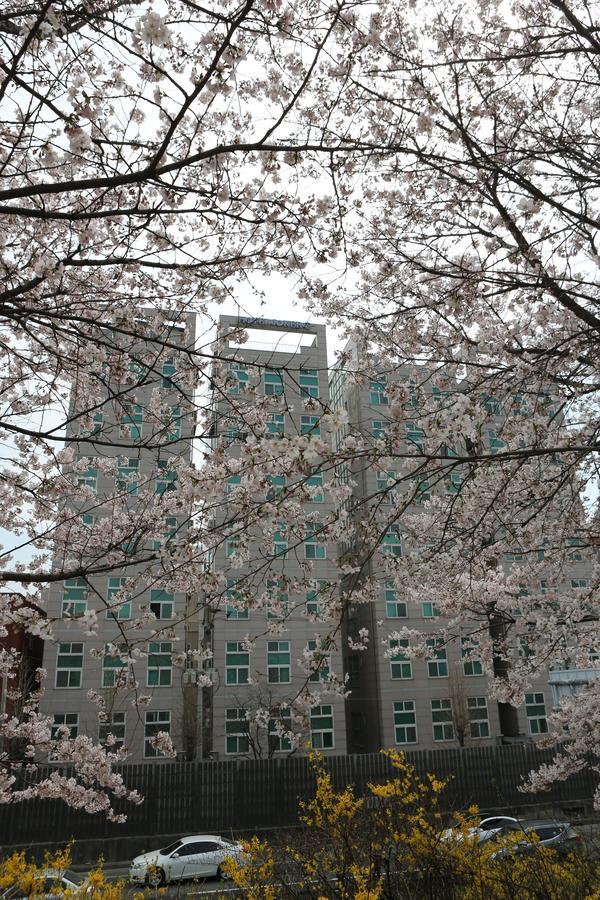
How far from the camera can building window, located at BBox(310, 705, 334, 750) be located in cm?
2488

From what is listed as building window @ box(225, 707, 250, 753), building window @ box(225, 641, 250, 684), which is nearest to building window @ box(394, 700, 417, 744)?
building window @ box(225, 707, 250, 753)

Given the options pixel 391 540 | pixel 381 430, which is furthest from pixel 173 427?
pixel 391 540

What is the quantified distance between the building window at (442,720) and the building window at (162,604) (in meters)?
12.1

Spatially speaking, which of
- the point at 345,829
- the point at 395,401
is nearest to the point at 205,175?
the point at 395,401

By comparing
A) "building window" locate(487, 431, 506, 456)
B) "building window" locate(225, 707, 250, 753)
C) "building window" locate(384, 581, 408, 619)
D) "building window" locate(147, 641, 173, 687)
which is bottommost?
"building window" locate(225, 707, 250, 753)

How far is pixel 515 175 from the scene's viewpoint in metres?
4.48

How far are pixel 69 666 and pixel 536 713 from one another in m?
20.3

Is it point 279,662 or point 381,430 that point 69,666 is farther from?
point 381,430

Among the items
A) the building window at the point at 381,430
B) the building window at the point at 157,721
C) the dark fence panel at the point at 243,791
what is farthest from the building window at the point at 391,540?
the building window at the point at 157,721

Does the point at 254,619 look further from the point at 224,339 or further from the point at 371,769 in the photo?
the point at 224,339

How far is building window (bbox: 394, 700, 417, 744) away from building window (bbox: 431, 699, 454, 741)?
2.95 feet

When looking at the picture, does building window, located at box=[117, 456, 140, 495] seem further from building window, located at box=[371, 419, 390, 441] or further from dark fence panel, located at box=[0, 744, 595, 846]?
dark fence panel, located at box=[0, 744, 595, 846]

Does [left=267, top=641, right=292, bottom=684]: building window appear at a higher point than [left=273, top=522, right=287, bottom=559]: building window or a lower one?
lower

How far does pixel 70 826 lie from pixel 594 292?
1480cm
